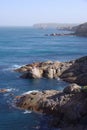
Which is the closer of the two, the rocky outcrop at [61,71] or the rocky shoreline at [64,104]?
the rocky shoreline at [64,104]

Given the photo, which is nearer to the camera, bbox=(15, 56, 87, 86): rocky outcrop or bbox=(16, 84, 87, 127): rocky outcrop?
bbox=(16, 84, 87, 127): rocky outcrop

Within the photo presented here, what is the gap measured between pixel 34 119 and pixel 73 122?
7.81 meters

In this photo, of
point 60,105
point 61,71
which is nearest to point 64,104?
point 60,105

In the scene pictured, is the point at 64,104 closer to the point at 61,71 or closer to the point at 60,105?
the point at 60,105

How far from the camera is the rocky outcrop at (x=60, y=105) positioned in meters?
53.1

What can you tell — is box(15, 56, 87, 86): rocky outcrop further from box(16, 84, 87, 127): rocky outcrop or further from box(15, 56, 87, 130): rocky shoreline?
box(16, 84, 87, 127): rocky outcrop

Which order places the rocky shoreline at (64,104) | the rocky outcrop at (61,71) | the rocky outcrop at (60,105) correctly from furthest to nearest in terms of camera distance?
the rocky outcrop at (61,71)
the rocky outcrop at (60,105)
the rocky shoreline at (64,104)

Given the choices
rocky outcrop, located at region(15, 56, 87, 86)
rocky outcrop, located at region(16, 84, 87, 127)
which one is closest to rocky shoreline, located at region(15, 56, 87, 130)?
rocky outcrop, located at region(16, 84, 87, 127)

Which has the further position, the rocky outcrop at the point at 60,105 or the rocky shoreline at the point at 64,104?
the rocky outcrop at the point at 60,105

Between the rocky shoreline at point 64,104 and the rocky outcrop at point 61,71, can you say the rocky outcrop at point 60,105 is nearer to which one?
the rocky shoreline at point 64,104

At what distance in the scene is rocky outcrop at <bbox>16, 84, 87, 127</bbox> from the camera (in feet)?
174

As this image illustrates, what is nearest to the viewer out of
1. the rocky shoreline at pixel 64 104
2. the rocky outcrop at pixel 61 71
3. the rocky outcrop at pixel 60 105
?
the rocky shoreline at pixel 64 104

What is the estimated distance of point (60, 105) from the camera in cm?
5816

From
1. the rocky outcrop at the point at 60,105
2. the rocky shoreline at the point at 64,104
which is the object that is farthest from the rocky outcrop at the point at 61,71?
the rocky outcrop at the point at 60,105
